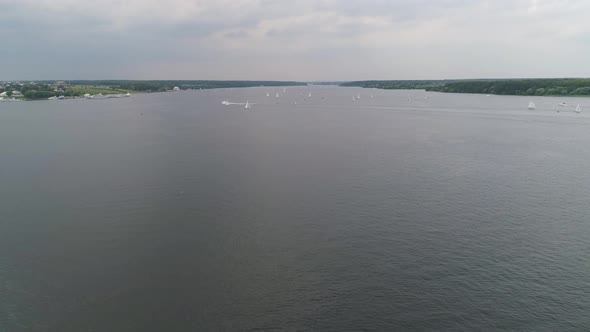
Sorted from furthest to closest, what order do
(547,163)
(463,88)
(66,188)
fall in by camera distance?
(463,88) < (547,163) < (66,188)

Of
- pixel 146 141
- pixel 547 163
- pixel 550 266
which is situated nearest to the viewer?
pixel 550 266

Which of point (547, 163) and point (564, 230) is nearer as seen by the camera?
point (564, 230)

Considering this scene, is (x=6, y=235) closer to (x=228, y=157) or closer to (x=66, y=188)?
(x=66, y=188)

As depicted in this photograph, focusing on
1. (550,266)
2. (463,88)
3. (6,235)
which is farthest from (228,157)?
(463,88)

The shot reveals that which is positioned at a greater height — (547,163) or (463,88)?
(463,88)

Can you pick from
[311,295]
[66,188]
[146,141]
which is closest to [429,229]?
[311,295]

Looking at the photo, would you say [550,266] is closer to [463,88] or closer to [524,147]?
[524,147]
